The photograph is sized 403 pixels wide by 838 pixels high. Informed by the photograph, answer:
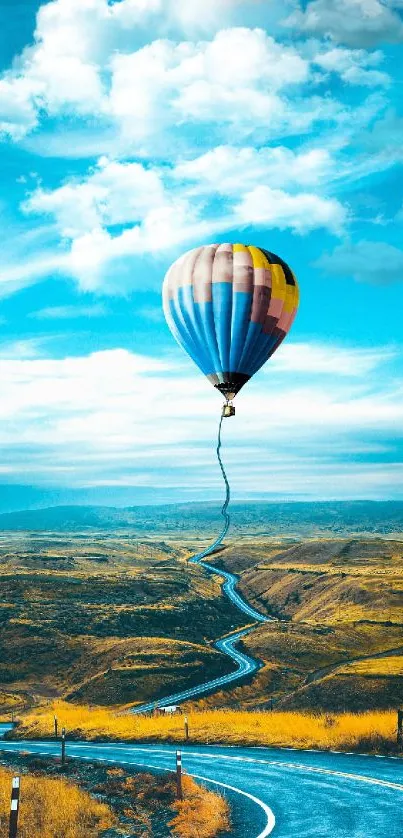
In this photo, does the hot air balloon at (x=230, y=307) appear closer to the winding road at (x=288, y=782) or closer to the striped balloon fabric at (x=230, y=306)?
the striped balloon fabric at (x=230, y=306)

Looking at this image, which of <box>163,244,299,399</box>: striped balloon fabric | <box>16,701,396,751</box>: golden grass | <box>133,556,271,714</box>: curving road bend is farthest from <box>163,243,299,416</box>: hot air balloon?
<box>16,701,396,751</box>: golden grass

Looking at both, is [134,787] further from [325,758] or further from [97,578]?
[97,578]

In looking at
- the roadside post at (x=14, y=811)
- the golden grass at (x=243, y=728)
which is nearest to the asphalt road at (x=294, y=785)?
the golden grass at (x=243, y=728)

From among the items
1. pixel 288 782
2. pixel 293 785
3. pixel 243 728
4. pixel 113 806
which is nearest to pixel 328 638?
pixel 243 728

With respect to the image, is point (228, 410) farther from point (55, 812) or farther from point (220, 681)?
point (220, 681)

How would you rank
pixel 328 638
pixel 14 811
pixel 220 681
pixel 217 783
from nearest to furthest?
pixel 14 811 < pixel 217 783 < pixel 220 681 < pixel 328 638

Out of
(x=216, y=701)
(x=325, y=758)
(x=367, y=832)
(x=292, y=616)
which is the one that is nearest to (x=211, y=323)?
(x=325, y=758)

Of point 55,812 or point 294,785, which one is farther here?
point 294,785
